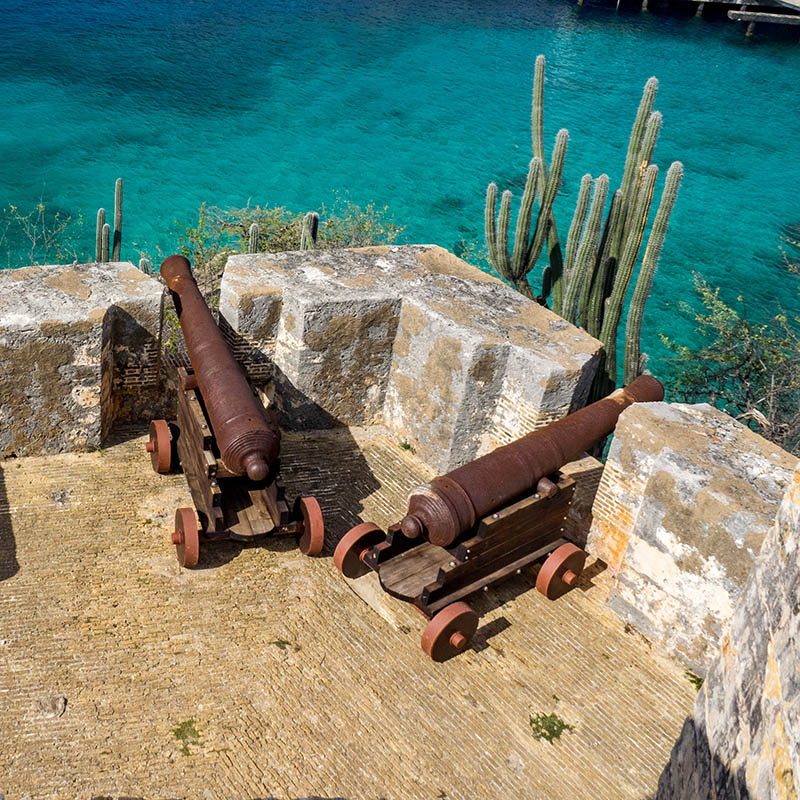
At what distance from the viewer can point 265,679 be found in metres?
5.41

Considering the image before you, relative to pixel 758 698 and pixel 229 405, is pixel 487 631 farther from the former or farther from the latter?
pixel 758 698

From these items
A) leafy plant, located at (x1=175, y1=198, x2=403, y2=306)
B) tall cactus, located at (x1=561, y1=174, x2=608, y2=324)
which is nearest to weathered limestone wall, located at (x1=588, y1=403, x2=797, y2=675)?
tall cactus, located at (x1=561, y1=174, x2=608, y2=324)

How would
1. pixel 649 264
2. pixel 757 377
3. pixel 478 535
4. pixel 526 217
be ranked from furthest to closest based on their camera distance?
pixel 757 377
pixel 526 217
pixel 649 264
pixel 478 535

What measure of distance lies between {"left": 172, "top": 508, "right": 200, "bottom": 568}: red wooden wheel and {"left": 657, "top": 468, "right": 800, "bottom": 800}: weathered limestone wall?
3.67m

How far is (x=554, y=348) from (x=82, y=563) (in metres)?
3.89

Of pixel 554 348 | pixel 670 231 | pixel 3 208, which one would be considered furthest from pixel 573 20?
pixel 554 348

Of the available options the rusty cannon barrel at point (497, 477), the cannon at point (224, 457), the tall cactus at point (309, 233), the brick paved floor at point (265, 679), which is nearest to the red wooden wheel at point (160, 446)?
the cannon at point (224, 457)

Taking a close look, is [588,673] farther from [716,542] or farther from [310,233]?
[310,233]

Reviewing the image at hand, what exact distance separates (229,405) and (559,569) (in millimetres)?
2575

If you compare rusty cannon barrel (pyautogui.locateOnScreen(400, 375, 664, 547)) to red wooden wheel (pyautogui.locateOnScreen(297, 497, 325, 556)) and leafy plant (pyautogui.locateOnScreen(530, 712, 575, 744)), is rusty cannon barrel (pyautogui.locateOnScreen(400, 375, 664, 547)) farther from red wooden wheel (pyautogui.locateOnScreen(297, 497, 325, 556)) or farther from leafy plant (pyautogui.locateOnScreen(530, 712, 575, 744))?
leafy plant (pyautogui.locateOnScreen(530, 712, 575, 744))

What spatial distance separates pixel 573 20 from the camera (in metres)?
33.8

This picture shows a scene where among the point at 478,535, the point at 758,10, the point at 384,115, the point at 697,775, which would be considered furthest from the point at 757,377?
the point at 758,10

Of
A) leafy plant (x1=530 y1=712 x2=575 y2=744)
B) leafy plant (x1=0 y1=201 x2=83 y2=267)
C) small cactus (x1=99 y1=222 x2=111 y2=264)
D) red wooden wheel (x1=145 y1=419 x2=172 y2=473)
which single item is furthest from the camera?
leafy plant (x1=0 y1=201 x2=83 y2=267)

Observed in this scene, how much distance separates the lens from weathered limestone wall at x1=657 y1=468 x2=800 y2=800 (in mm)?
2387
